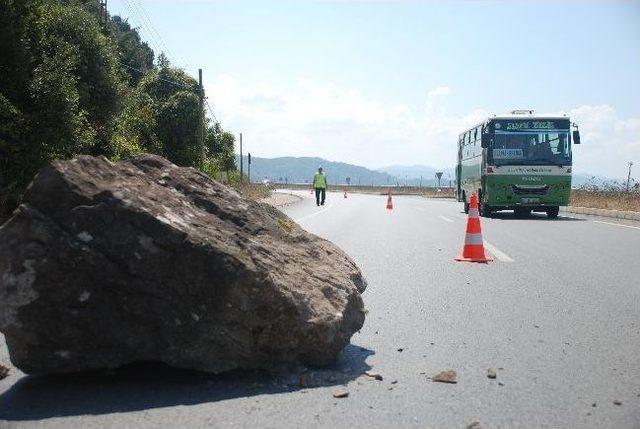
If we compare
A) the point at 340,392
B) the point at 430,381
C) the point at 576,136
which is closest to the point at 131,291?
the point at 340,392

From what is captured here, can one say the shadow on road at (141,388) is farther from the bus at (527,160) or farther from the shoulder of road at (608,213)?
the shoulder of road at (608,213)

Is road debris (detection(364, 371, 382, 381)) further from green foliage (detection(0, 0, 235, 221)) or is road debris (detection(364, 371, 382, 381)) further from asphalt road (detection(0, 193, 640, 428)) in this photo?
green foliage (detection(0, 0, 235, 221))

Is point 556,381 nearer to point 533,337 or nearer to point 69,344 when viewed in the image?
point 533,337

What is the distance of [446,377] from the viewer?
383 cm

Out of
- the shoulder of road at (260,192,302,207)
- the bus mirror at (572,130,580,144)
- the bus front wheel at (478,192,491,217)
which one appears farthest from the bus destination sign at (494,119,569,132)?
the shoulder of road at (260,192,302,207)

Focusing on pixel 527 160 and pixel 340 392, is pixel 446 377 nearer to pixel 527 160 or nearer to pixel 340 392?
pixel 340 392

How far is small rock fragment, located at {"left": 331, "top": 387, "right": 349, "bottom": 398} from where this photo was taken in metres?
3.53

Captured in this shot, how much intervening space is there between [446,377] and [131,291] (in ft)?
6.50

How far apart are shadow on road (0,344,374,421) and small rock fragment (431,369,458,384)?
1.56 ft

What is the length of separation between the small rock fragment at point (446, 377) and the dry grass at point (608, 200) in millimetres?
23106

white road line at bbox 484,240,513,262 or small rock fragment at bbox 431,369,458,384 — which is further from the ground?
white road line at bbox 484,240,513,262

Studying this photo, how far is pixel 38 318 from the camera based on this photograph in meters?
3.55

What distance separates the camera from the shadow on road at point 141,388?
334 cm

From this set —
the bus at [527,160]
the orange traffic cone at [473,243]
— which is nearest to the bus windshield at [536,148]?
the bus at [527,160]
